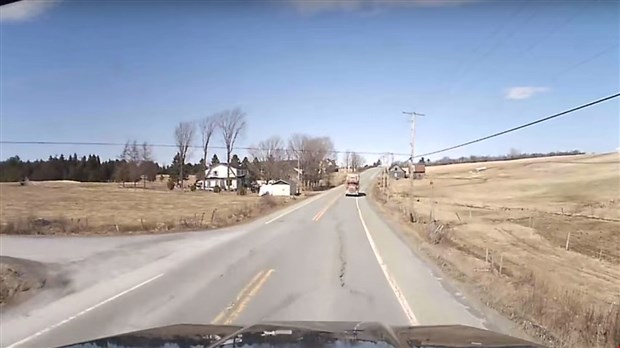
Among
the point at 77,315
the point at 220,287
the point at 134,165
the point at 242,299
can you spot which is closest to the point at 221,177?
the point at 134,165

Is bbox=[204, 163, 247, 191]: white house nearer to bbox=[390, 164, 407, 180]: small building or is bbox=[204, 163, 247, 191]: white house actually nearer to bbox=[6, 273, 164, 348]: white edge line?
bbox=[390, 164, 407, 180]: small building

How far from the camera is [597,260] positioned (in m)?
20.4

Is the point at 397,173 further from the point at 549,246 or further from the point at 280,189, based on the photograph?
the point at 549,246

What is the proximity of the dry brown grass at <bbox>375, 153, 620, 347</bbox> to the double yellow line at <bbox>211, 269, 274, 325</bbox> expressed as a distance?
4.27 meters

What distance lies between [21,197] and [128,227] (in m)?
27.3

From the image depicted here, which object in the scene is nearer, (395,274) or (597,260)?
(395,274)

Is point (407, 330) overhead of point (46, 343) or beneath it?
overhead

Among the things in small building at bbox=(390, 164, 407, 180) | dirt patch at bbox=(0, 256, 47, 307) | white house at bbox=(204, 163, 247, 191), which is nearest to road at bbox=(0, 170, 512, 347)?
dirt patch at bbox=(0, 256, 47, 307)

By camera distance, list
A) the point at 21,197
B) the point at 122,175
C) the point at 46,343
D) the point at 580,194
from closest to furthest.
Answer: the point at 46,343, the point at 580,194, the point at 21,197, the point at 122,175

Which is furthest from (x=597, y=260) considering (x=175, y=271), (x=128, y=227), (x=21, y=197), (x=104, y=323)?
(x=21, y=197)

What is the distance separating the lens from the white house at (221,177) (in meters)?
109

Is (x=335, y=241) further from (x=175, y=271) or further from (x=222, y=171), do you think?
(x=222, y=171)

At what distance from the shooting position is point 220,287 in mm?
11703

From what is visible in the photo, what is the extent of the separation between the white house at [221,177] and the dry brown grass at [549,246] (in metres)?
63.4
